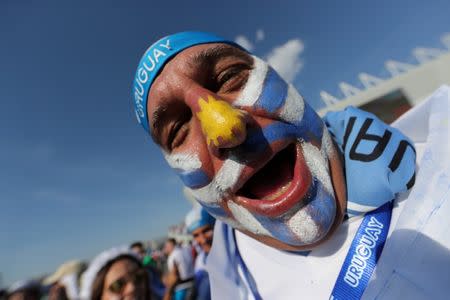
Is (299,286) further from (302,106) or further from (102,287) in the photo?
(102,287)

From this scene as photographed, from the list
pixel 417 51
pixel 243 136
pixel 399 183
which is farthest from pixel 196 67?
pixel 417 51

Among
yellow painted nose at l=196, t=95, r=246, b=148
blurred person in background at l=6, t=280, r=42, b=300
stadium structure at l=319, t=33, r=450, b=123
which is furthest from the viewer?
stadium structure at l=319, t=33, r=450, b=123

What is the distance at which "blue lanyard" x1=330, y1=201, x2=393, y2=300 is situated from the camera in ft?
3.11

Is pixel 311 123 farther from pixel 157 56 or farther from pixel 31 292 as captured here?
pixel 31 292

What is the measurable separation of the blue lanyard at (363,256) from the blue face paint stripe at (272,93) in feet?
1.84

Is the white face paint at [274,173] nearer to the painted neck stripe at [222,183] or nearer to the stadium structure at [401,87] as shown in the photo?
the painted neck stripe at [222,183]

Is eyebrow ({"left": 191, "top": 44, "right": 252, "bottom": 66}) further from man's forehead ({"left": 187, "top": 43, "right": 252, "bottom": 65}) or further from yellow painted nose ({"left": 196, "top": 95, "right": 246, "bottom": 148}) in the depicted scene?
yellow painted nose ({"left": 196, "top": 95, "right": 246, "bottom": 148})

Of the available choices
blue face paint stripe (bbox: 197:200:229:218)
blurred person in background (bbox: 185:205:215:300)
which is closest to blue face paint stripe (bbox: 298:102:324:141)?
blue face paint stripe (bbox: 197:200:229:218)

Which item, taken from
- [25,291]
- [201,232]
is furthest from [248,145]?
[201,232]

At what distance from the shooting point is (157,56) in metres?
1.22

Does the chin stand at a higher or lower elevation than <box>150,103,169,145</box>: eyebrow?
lower

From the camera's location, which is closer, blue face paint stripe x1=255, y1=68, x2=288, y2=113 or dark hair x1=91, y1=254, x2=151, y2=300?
blue face paint stripe x1=255, y1=68, x2=288, y2=113

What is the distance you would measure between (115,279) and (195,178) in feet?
4.23

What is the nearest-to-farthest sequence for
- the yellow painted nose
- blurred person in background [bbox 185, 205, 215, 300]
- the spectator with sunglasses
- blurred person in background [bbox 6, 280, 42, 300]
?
1. the yellow painted nose
2. the spectator with sunglasses
3. blurred person in background [bbox 6, 280, 42, 300]
4. blurred person in background [bbox 185, 205, 215, 300]
